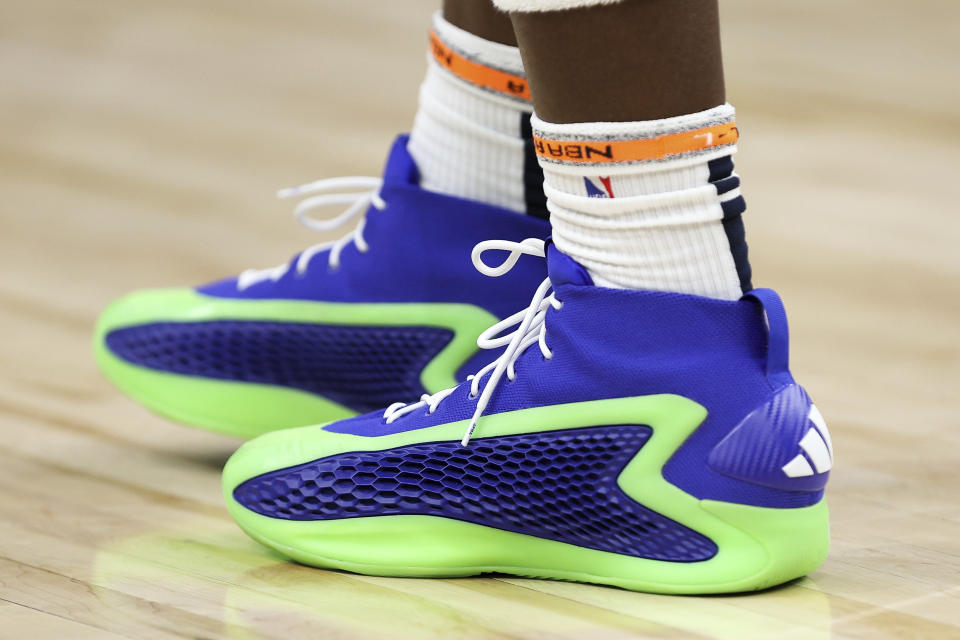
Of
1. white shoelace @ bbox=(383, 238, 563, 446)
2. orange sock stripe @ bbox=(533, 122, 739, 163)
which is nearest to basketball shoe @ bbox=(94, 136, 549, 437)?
white shoelace @ bbox=(383, 238, 563, 446)

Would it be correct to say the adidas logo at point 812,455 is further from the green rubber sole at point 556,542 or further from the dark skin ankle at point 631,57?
the dark skin ankle at point 631,57

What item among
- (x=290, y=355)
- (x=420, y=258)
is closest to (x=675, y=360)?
(x=420, y=258)

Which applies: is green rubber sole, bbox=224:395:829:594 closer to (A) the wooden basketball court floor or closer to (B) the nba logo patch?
(A) the wooden basketball court floor

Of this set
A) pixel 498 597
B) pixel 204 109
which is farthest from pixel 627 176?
pixel 204 109

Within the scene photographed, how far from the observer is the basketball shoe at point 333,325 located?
3.25ft

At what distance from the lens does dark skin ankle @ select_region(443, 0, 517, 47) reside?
969 millimetres

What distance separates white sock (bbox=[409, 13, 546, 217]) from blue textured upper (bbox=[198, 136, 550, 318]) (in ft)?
0.11

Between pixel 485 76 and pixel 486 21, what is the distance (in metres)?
0.04

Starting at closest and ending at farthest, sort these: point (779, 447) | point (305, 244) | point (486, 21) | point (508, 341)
A: point (779, 447), point (508, 341), point (486, 21), point (305, 244)

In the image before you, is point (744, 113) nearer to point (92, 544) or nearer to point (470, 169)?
point (470, 169)

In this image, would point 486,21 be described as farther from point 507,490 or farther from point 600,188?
point 507,490

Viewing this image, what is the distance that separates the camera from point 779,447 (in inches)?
27.9

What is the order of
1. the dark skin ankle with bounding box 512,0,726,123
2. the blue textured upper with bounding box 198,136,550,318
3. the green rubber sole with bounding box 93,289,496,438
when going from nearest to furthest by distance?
the dark skin ankle with bounding box 512,0,726,123, the blue textured upper with bounding box 198,136,550,318, the green rubber sole with bounding box 93,289,496,438

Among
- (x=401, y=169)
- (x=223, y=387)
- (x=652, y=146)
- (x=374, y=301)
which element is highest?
(x=652, y=146)
